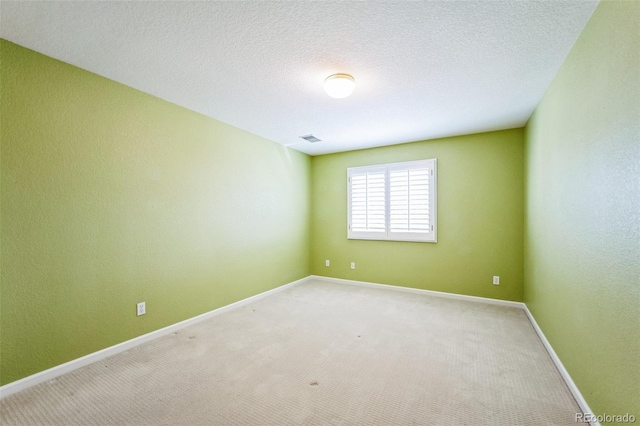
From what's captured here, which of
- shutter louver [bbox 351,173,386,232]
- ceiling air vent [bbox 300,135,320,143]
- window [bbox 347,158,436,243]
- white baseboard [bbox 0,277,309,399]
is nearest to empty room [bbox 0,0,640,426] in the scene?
white baseboard [bbox 0,277,309,399]

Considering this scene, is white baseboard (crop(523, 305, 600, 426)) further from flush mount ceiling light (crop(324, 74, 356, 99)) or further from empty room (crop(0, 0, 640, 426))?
flush mount ceiling light (crop(324, 74, 356, 99))

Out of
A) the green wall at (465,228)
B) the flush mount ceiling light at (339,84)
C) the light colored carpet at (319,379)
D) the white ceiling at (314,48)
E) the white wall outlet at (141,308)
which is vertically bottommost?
the light colored carpet at (319,379)

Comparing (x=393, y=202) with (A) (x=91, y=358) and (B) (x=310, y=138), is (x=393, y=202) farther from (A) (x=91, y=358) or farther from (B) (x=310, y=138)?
(A) (x=91, y=358)

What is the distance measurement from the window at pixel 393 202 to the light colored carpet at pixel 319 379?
158 centimetres

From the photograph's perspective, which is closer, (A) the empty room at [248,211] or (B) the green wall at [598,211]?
(B) the green wall at [598,211]

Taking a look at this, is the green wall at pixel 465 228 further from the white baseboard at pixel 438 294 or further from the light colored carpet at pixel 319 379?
the light colored carpet at pixel 319 379

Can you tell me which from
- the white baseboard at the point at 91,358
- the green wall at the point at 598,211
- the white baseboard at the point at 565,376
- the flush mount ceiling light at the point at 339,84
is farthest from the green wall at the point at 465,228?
the white baseboard at the point at 91,358

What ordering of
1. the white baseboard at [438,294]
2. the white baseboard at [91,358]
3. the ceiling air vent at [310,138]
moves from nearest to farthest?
the white baseboard at [91,358] < the white baseboard at [438,294] < the ceiling air vent at [310,138]

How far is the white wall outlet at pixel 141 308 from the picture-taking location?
2703 mm

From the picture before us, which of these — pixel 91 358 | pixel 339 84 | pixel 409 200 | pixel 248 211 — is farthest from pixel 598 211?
pixel 91 358

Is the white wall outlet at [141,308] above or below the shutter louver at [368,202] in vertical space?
below

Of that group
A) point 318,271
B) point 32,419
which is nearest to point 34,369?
point 32,419

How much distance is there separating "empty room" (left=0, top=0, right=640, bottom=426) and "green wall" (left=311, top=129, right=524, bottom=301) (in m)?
0.05

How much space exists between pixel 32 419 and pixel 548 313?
13.1 feet
